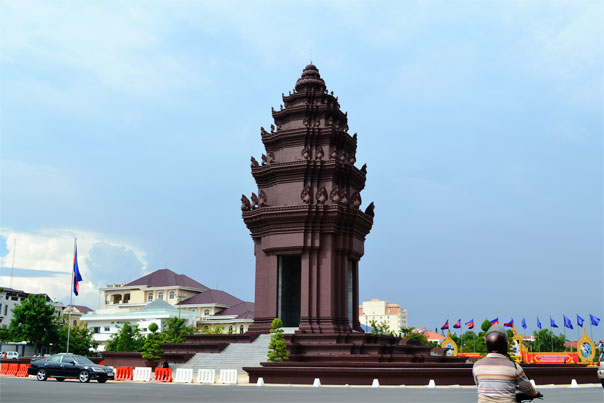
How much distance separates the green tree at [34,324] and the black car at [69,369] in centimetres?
3572

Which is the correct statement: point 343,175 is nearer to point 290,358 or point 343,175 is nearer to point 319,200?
point 319,200

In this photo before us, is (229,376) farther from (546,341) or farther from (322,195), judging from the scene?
(546,341)

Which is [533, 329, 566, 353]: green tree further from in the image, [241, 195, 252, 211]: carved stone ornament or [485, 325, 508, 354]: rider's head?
[485, 325, 508, 354]: rider's head

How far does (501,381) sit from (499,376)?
5cm

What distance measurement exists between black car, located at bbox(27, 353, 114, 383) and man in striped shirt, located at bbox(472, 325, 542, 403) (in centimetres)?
2530

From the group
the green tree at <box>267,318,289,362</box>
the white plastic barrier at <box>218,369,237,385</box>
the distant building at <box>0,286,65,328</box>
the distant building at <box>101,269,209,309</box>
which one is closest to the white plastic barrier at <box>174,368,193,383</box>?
the white plastic barrier at <box>218,369,237,385</box>

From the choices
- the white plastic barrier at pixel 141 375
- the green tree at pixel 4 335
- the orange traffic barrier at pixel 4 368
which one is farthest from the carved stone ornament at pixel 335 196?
the green tree at pixel 4 335

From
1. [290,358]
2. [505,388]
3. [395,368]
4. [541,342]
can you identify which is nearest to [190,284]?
[541,342]

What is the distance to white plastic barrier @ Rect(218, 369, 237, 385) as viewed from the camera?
28.1 metres

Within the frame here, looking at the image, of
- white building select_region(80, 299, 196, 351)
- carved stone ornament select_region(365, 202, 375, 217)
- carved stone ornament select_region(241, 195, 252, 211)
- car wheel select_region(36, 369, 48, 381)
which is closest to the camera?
car wheel select_region(36, 369, 48, 381)

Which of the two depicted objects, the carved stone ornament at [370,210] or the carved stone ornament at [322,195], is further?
the carved stone ornament at [370,210]

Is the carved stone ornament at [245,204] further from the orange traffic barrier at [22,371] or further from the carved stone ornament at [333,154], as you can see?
the orange traffic barrier at [22,371]

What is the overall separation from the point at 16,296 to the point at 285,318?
6670 cm

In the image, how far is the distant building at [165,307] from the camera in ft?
293
